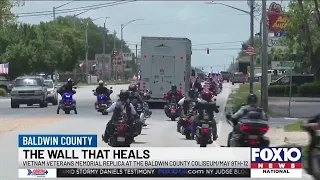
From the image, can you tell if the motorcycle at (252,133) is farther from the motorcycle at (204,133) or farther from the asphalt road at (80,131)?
the motorcycle at (204,133)

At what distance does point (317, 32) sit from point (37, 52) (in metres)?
34.3

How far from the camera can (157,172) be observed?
12469 mm

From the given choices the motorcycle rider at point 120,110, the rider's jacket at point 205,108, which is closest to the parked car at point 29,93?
the rider's jacket at point 205,108

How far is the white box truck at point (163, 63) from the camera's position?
134ft

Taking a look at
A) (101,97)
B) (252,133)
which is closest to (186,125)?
(252,133)

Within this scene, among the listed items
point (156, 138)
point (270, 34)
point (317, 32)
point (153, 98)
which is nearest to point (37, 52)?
point (317, 32)

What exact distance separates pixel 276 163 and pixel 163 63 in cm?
2891

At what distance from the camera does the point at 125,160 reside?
12609mm

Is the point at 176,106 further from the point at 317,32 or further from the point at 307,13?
the point at 317,32

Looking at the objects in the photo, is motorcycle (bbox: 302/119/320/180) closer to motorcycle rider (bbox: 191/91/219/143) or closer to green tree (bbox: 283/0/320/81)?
motorcycle rider (bbox: 191/91/219/143)

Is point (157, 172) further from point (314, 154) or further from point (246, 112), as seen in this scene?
point (246, 112)

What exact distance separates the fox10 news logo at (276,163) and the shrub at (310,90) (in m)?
50.3

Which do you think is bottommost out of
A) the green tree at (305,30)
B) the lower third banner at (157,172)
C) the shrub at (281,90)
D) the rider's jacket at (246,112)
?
the shrub at (281,90)

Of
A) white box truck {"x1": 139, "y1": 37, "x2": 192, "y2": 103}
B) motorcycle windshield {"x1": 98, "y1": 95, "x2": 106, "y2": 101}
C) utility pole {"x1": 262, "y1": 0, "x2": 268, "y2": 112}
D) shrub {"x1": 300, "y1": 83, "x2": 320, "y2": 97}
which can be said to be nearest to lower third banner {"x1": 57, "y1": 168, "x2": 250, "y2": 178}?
motorcycle windshield {"x1": 98, "y1": 95, "x2": 106, "y2": 101}
